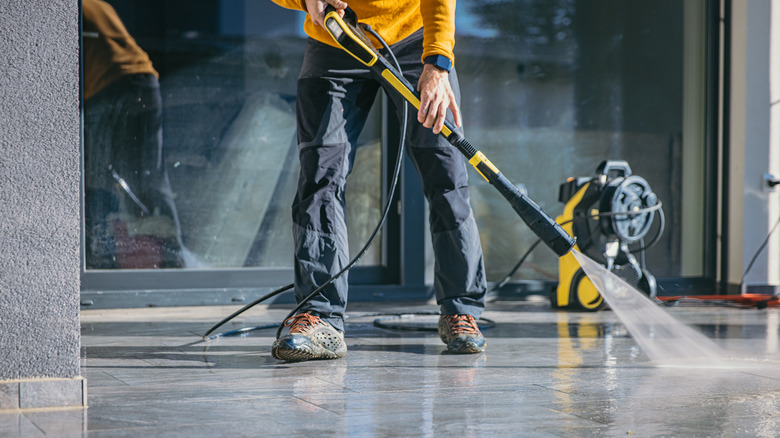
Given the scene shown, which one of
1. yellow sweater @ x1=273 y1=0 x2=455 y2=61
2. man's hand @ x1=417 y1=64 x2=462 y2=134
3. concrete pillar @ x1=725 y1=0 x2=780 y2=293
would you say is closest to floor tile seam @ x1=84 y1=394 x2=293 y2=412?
man's hand @ x1=417 y1=64 x2=462 y2=134

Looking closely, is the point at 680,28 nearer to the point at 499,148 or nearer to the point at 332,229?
the point at 499,148

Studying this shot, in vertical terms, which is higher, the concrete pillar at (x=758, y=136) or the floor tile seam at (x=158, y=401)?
the concrete pillar at (x=758, y=136)

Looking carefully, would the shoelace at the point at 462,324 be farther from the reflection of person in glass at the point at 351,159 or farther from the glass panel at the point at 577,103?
the glass panel at the point at 577,103

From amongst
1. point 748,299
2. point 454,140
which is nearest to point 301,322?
point 454,140

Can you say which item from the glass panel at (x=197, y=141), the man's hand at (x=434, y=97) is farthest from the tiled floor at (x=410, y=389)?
the glass panel at (x=197, y=141)

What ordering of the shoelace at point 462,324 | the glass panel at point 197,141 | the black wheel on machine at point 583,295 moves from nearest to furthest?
1. the shoelace at point 462,324
2. the black wheel on machine at point 583,295
3. the glass panel at point 197,141

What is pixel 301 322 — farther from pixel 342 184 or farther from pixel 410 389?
pixel 410 389

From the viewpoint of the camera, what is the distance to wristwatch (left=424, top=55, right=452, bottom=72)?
7.84 ft

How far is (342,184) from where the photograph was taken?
2.58m

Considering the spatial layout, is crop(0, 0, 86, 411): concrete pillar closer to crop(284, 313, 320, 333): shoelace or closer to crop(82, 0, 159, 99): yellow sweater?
crop(284, 313, 320, 333): shoelace

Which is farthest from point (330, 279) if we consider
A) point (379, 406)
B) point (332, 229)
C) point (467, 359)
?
point (379, 406)

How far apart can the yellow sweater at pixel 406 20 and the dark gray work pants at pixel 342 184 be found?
38 millimetres

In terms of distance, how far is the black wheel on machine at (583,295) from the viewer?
3.83 metres

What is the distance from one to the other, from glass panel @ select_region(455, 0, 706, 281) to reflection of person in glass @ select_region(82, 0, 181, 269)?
5.27 feet
